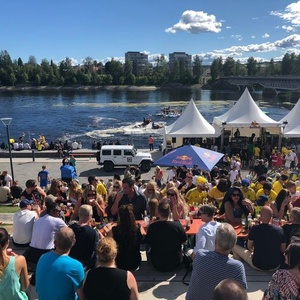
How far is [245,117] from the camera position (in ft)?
80.5

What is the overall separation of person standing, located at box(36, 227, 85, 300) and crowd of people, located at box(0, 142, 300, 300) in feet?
0.04

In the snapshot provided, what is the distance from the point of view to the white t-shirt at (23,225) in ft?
22.1

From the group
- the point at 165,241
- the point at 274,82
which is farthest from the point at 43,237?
the point at 274,82

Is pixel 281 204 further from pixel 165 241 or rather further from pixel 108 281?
pixel 108 281

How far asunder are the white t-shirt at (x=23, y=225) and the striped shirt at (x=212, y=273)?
3645mm

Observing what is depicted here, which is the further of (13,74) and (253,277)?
(13,74)

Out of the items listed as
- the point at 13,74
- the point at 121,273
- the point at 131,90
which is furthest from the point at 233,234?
the point at 13,74

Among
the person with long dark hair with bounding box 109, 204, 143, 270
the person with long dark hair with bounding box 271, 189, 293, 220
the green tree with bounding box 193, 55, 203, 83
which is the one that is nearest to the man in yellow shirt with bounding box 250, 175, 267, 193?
the person with long dark hair with bounding box 271, 189, 293, 220

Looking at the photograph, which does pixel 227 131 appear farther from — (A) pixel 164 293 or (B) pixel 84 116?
(B) pixel 84 116

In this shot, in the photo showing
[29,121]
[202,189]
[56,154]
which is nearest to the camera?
[202,189]

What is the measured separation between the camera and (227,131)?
1057 inches

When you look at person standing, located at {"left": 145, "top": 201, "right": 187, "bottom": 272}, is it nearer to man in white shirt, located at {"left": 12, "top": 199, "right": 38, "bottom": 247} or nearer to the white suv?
man in white shirt, located at {"left": 12, "top": 199, "right": 38, "bottom": 247}

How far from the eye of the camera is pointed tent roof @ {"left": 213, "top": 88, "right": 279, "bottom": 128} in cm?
2392

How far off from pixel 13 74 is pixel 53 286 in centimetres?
16661
